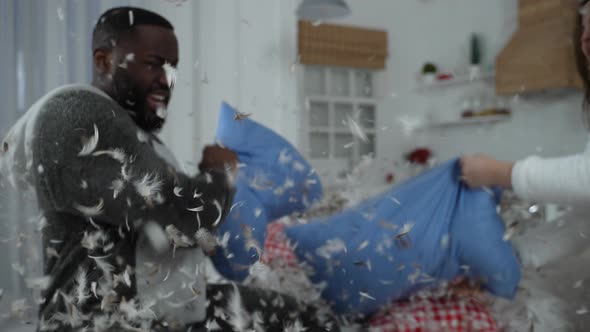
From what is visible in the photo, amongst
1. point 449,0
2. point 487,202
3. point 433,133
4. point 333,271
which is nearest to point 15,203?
point 333,271

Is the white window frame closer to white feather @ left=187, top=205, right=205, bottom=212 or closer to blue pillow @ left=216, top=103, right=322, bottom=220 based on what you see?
blue pillow @ left=216, top=103, right=322, bottom=220

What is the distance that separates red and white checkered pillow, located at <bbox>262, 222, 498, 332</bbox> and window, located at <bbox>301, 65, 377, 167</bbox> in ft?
4.15

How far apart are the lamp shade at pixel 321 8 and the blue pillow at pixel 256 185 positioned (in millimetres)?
1070

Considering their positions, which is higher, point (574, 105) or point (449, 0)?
point (449, 0)

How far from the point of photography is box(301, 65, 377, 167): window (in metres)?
2.10

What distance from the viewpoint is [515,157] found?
2113mm

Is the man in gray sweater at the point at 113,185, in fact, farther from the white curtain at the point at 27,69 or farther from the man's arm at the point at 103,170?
the white curtain at the point at 27,69

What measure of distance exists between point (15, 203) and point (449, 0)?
7.60ft

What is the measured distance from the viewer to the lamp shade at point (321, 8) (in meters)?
1.78

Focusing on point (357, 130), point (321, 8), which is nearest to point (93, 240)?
point (357, 130)

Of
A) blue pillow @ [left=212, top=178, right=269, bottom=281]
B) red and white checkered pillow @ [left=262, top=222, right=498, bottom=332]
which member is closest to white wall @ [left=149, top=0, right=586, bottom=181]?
blue pillow @ [left=212, top=178, right=269, bottom=281]

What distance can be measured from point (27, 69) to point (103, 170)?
46 cm

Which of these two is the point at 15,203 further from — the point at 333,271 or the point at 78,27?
the point at 333,271

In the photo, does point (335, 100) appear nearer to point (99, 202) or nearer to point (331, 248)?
point (331, 248)
